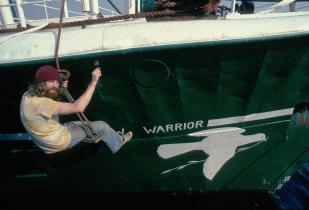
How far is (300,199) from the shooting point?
2566 mm

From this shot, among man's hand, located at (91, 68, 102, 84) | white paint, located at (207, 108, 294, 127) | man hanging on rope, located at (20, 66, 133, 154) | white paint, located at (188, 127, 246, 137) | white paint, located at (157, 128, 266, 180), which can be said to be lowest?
white paint, located at (157, 128, 266, 180)

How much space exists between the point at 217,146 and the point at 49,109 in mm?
2093

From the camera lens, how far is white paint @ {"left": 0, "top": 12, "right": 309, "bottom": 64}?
2.88 m

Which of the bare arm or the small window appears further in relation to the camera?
the small window

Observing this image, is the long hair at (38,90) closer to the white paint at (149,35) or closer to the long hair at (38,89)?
the long hair at (38,89)

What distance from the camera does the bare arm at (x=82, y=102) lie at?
2.95 meters

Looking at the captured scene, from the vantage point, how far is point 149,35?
9.53 feet

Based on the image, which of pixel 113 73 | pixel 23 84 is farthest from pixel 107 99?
pixel 23 84

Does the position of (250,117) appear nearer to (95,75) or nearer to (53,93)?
(95,75)

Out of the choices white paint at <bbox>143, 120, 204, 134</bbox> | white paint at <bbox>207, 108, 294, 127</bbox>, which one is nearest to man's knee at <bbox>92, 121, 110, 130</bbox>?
white paint at <bbox>143, 120, 204, 134</bbox>

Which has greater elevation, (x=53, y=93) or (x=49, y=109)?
(x=53, y=93)

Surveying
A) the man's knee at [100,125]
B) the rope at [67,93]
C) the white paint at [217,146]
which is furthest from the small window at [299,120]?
the rope at [67,93]

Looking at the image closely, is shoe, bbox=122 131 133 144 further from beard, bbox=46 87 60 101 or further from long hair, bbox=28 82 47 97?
long hair, bbox=28 82 47 97

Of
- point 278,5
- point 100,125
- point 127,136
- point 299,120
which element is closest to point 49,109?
point 100,125
